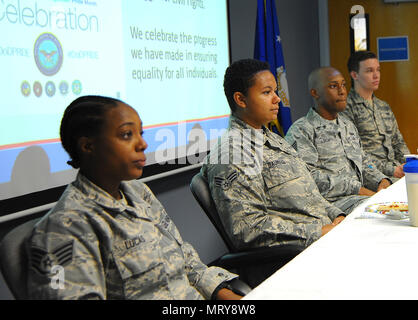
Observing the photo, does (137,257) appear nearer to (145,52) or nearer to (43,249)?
(43,249)

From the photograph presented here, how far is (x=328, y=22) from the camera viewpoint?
5719 millimetres

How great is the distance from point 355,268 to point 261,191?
81cm

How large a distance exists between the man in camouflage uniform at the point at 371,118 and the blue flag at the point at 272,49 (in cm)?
48

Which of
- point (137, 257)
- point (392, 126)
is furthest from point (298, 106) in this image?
point (137, 257)

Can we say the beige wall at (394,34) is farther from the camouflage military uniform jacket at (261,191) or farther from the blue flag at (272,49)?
the camouflage military uniform jacket at (261,191)

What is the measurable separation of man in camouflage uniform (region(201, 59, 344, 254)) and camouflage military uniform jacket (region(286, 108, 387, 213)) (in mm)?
562

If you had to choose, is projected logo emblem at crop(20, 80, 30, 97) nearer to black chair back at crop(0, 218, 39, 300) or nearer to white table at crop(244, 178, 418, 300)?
black chair back at crop(0, 218, 39, 300)

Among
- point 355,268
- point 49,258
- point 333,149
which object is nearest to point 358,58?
point 333,149

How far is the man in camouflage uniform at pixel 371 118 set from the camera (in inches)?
153

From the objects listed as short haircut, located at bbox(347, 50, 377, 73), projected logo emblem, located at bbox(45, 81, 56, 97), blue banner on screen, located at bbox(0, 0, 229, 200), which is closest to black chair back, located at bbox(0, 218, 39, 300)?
blue banner on screen, located at bbox(0, 0, 229, 200)

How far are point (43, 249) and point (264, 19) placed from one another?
324cm

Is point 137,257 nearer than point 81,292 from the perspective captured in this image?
No

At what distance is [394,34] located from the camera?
18.3 feet
